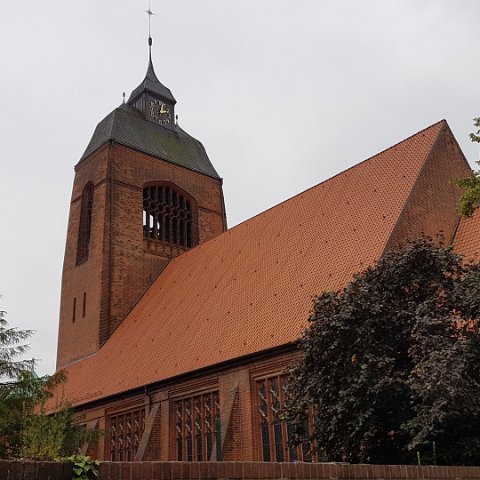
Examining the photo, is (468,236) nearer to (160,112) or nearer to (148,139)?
(148,139)

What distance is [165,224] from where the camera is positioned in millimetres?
30734

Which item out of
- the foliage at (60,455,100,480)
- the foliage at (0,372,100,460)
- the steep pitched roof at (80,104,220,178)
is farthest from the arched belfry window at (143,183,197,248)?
the foliage at (60,455,100,480)

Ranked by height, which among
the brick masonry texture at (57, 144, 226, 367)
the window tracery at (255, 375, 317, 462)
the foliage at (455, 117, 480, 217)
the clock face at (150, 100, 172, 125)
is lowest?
the window tracery at (255, 375, 317, 462)

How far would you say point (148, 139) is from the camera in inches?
1264

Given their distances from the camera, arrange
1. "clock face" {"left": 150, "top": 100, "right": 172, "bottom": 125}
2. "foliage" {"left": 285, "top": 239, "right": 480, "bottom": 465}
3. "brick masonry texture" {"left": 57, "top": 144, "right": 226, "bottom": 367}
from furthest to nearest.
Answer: "clock face" {"left": 150, "top": 100, "right": 172, "bottom": 125}, "brick masonry texture" {"left": 57, "top": 144, "right": 226, "bottom": 367}, "foliage" {"left": 285, "top": 239, "right": 480, "bottom": 465}

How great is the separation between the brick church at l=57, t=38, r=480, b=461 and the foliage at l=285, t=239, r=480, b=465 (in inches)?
99.9

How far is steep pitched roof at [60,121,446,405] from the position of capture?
17281mm

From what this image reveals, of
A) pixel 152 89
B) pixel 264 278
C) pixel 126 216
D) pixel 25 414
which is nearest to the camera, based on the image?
pixel 25 414

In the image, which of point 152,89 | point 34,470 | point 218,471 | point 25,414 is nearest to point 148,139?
point 152,89

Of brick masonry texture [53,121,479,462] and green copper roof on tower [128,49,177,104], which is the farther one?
green copper roof on tower [128,49,177,104]

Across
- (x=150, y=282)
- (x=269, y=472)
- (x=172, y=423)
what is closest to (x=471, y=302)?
(x=269, y=472)

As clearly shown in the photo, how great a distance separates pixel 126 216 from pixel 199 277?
627cm

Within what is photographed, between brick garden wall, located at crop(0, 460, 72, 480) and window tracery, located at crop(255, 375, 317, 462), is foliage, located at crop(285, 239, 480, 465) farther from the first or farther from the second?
brick garden wall, located at crop(0, 460, 72, 480)

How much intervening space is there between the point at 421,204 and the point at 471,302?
Result: 7.31 metres
